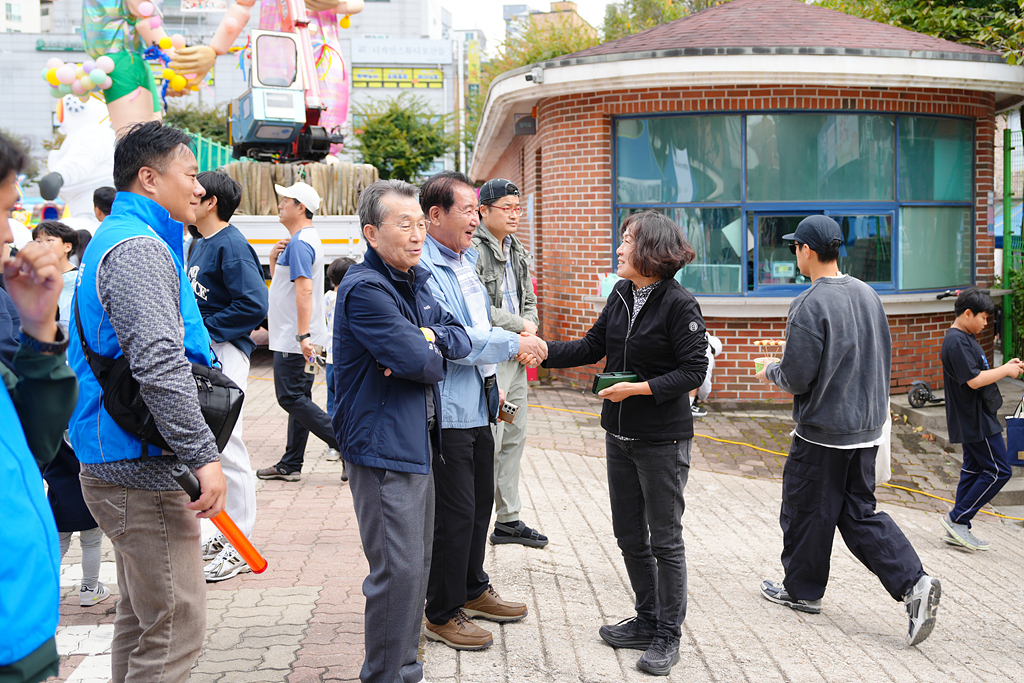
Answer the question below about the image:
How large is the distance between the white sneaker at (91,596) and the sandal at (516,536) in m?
2.10

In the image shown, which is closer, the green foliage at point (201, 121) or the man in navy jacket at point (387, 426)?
the man in navy jacket at point (387, 426)

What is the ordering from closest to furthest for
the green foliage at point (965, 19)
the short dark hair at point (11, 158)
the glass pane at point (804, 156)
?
the short dark hair at point (11, 158)
the glass pane at point (804, 156)
the green foliage at point (965, 19)

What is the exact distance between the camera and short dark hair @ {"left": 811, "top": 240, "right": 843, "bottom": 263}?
4168mm

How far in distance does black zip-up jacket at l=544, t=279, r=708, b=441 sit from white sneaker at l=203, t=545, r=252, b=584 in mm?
2243

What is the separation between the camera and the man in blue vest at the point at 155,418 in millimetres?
2475

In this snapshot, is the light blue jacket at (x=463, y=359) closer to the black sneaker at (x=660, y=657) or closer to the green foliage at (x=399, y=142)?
the black sneaker at (x=660, y=657)

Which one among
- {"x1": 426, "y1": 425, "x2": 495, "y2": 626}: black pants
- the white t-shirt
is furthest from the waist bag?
the white t-shirt

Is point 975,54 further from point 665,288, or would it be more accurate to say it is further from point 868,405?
point 665,288

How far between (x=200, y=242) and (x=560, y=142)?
6153 mm

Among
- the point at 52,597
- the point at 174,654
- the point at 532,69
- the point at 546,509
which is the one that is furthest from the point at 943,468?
the point at 52,597

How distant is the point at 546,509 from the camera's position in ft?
19.1

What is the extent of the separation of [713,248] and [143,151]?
7.69 meters

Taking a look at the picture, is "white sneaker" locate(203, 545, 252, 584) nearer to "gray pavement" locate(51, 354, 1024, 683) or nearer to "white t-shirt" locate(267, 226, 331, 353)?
"gray pavement" locate(51, 354, 1024, 683)

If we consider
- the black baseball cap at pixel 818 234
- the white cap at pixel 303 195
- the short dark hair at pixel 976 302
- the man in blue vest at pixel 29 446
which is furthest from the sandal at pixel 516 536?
the man in blue vest at pixel 29 446
